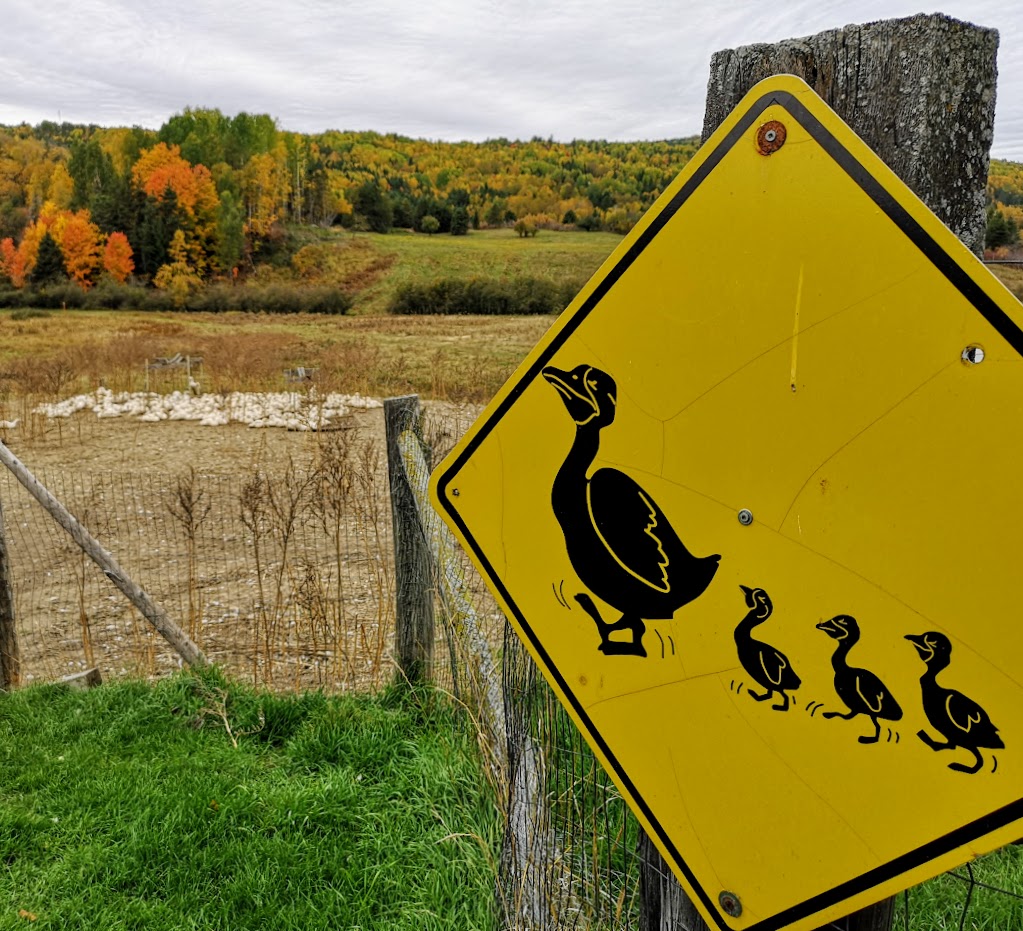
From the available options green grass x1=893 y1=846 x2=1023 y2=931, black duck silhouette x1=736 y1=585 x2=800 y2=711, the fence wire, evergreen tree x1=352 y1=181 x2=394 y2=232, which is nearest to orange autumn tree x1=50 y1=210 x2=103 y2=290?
evergreen tree x1=352 y1=181 x2=394 y2=232

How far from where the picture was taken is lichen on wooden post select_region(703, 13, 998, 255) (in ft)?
3.51

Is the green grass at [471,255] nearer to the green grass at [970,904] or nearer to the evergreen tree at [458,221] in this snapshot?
the evergreen tree at [458,221]

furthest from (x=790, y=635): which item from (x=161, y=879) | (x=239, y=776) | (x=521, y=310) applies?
(x=521, y=310)

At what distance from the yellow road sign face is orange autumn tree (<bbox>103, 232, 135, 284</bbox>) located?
70099 mm

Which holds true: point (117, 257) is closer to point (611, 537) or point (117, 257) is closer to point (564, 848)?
point (564, 848)

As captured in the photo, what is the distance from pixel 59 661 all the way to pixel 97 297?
55.9m

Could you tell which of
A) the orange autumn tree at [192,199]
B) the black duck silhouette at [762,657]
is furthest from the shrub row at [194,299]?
the black duck silhouette at [762,657]

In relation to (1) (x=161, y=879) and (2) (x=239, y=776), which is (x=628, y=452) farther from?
(2) (x=239, y=776)

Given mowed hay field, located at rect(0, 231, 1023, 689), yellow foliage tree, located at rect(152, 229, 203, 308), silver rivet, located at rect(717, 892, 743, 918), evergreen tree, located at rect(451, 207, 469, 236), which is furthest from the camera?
evergreen tree, located at rect(451, 207, 469, 236)

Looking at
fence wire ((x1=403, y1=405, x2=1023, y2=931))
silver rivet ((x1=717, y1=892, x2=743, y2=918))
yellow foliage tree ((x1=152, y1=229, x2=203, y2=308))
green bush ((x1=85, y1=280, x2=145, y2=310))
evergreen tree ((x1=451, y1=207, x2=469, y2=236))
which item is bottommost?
fence wire ((x1=403, y1=405, x2=1023, y2=931))

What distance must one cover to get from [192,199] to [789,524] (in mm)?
75491

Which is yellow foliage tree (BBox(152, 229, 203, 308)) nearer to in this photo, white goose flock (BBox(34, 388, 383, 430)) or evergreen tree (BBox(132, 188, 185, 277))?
evergreen tree (BBox(132, 188, 185, 277))

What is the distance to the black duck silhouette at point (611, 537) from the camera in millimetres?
1175

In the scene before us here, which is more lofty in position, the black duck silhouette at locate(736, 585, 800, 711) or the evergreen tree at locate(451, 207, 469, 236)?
the evergreen tree at locate(451, 207, 469, 236)
